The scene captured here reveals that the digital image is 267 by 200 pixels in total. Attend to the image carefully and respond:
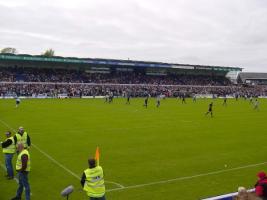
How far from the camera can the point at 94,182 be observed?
9.61m

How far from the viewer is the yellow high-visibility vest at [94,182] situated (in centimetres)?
959

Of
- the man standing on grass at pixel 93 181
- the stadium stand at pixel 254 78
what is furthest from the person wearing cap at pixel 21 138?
the stadium stand at pixel 254 78

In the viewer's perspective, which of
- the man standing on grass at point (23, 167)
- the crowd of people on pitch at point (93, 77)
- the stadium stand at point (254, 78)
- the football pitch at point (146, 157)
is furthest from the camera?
the stadium stand at point (254, 78)

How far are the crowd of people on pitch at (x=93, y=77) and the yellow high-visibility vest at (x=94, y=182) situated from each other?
6733 cm

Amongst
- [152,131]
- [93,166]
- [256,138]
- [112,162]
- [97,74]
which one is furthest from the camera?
[97,74]

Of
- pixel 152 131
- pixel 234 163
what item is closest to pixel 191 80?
pixel 152 131

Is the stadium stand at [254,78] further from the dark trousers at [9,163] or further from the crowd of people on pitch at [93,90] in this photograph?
the dark trousers at [9,163]

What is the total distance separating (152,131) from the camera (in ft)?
89.5

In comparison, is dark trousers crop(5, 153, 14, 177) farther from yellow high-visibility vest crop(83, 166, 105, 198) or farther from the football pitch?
yellow high-visibility vest crop(83, 166, 105, 198)

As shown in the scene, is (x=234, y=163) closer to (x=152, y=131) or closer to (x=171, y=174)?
(x=171, y=174)

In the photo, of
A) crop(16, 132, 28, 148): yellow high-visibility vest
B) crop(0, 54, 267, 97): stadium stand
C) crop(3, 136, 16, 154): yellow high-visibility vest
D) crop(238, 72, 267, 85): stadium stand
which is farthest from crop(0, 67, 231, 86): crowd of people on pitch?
crop(3, 136, 16, 154): yellow high-visibility vest

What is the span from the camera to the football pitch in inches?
536

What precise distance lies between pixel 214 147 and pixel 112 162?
7.06 metres

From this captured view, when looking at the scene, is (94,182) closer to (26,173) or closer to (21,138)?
(26,173)
